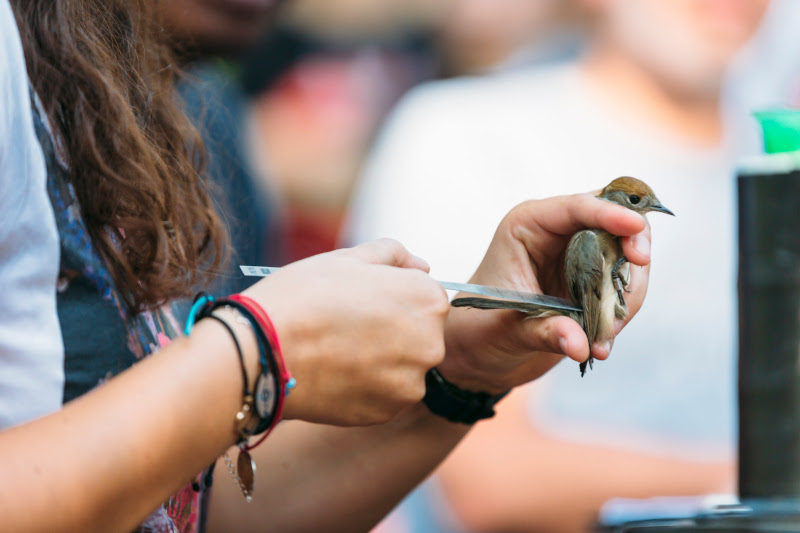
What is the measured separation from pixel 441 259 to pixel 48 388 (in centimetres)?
167

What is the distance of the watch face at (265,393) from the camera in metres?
0.76

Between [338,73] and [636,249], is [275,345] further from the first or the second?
[338,73]

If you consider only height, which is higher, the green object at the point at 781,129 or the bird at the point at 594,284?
the green object at the point at 781,129

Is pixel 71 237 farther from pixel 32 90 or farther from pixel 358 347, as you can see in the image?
pixel 358 347

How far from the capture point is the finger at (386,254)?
0.89 meters

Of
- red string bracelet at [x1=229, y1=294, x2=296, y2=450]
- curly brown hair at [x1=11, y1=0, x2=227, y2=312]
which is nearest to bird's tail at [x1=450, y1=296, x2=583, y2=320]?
red string bracelet at [x1=229, y1=294, x2=296, y2=450]

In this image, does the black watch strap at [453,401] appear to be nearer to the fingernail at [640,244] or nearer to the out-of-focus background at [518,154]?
the fingernail at [640,244]

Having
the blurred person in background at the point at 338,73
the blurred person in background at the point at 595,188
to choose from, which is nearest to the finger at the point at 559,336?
the blurred person in background at the point at 595,188

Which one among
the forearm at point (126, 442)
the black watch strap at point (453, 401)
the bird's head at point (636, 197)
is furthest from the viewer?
the black watch strap at point (453, 401)

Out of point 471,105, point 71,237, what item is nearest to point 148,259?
point 71,237

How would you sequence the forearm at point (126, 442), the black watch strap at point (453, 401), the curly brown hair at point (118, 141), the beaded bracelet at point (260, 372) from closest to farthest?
the forearm at point (126, 442) < the beaded bracelet at point (260, 372) < the curly brown hair at point (118, 141) < the black watch strap at point (453, 401)

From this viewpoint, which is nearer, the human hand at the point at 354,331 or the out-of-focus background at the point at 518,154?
the human hand at the point at 354,331

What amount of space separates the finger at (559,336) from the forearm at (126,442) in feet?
1.23

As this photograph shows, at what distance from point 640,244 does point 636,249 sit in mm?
11
